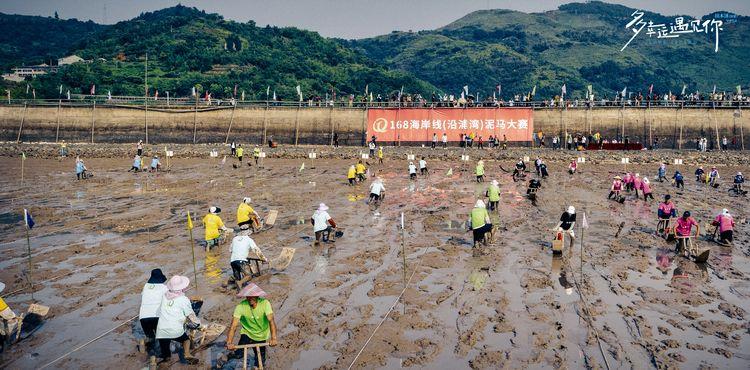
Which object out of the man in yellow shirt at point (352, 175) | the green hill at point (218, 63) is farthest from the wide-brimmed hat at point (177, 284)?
the green hill at point (218, 63)

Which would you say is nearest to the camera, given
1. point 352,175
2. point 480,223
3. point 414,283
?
point 414,283

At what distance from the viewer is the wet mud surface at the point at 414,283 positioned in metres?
9.73

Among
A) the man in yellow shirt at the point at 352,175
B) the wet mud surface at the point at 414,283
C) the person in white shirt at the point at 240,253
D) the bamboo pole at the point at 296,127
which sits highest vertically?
the bamboo pole at the point at 296,127

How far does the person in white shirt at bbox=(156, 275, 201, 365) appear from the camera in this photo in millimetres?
8945

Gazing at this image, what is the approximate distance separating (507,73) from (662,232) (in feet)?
503

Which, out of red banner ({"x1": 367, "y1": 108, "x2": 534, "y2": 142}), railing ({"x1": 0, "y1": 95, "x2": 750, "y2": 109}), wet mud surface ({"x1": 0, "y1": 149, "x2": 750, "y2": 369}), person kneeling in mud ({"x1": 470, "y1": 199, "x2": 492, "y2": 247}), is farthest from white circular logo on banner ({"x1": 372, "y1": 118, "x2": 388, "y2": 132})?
person kneeling in mud ({"x1": 470, "y1": 199, "x2": 492, "y2": 247})

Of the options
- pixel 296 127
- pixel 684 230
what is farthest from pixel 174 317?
pixel 296 127

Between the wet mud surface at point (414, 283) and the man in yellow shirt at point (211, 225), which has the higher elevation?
the man in yellow shirt at point (211, 225)

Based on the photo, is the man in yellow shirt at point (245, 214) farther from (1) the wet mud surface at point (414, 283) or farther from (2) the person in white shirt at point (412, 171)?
(2) the person in white shirt at point (412, 171)

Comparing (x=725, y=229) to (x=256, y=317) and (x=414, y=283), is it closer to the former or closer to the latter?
(x=414, y=283)

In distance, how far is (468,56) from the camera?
578 ft

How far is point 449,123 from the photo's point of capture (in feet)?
161

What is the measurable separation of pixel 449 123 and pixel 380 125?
622 cm

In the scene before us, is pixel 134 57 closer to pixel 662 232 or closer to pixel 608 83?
pixel 662 232
